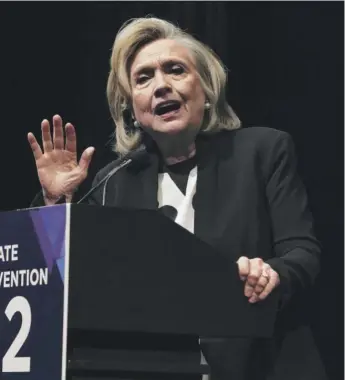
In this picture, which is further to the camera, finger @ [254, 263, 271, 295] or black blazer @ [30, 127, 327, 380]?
black blazer @ [30, 127, 327, 380]

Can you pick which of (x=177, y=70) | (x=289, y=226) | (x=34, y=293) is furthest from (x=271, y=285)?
(x=177, y=70)

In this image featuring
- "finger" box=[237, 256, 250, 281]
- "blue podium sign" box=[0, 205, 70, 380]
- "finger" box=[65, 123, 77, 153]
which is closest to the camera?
"blue podium sign" box=[0, 205, 70, 380]

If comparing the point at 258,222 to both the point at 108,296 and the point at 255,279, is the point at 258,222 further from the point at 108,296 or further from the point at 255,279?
the point at 108,296

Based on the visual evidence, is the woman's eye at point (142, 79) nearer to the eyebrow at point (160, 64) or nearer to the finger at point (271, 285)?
the eyebrow at point (160, 64)

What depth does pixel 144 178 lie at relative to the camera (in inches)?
77.5

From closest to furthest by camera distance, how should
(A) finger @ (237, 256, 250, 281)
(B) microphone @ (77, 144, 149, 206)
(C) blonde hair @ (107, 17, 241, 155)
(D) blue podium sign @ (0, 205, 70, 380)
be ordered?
1. (D) blue podium sign @ (0, 205, 70, 380)
2. (A) finger @ (237, 256, 250, 281)
3. (B) microphone @ (77, 144, 149, 206)
4. (C) blonde hair @ (107, 17, 241, 155)

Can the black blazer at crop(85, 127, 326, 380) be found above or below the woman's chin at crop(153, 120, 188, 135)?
below

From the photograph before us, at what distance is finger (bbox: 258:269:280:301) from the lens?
1.58m

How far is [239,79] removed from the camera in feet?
11.2

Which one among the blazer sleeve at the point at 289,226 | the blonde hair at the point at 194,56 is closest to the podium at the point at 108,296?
the blazer sleeve at the point at 289,226

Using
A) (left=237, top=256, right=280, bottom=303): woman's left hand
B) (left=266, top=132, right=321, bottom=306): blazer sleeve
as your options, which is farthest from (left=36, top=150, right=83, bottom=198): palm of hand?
(left=237, top=256, right=280, bottom=303): woman's left hand

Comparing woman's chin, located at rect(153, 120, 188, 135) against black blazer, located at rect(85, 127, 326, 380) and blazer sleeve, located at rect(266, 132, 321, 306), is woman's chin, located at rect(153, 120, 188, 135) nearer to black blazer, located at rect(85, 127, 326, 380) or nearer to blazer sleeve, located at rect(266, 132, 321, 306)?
black blazer, located at rect(85, 127, 326, 380)

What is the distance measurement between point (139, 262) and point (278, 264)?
300mm

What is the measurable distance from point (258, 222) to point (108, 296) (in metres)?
0.48
